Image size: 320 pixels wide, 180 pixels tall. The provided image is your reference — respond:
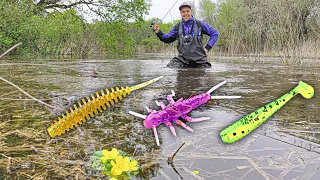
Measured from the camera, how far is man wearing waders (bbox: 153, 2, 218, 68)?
6.58m

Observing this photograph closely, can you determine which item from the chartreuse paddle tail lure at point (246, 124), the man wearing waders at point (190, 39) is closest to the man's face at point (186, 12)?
the man wearing waders at point (190, 39)

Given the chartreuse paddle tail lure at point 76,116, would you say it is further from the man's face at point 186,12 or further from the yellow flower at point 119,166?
the man's face at point 186,12

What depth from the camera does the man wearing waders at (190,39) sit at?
21.6ft

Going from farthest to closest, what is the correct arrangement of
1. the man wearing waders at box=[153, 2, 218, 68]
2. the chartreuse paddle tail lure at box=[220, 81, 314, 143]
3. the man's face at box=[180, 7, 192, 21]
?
the man wearing waders at box=[153, 2, 218, 68], the man's face at box=[180, 7, 192, 21], the chartreuse paddle tail lure at box=[220, 81, 314, 143]

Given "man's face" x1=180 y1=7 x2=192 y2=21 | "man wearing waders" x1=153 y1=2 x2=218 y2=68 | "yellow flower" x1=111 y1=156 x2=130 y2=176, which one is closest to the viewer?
"yellow flower" x1=111 y1=156 x2=130 y2=176

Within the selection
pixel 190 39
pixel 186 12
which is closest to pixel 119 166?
pixel 186 12

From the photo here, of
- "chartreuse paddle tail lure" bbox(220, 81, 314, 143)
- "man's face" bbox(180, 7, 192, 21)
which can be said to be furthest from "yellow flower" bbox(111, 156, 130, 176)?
"man's face" bbox(180, 7, 192, 21)

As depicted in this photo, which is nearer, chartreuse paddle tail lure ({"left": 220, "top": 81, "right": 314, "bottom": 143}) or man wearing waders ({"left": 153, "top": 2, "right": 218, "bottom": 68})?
chartreuse paddle tail lure ({"left": 220, "top": 81, "right": 314, "bottom": 143})

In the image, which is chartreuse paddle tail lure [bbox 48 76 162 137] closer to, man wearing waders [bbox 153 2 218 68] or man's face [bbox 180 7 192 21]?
man's face [bbox 180 7 192 21]

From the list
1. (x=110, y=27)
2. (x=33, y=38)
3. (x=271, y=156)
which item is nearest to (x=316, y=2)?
(x=110, y=27)

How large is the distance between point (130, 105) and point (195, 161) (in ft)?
4.15

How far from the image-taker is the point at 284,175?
1187 millimetres

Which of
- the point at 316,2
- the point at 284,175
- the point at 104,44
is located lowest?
the point at 284,175

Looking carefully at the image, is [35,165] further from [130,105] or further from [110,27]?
[110,27]
